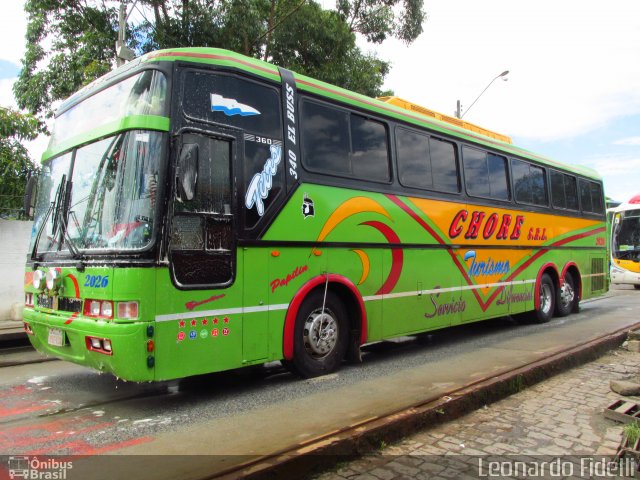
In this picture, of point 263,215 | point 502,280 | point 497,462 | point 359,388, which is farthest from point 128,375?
point 502,280

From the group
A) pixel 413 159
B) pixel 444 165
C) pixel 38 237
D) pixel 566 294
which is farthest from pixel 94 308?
pixel 566 294

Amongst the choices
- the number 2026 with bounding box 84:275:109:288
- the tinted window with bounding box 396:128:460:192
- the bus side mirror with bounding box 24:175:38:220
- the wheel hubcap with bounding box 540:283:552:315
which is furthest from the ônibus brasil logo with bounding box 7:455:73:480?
the wheel hubcap with bounding box 540:283:552:315

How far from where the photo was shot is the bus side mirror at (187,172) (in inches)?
173

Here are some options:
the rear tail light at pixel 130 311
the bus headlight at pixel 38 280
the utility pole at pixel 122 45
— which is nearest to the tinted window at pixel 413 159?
the rear tail light at pixel 130 311

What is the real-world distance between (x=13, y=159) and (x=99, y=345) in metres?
7.67

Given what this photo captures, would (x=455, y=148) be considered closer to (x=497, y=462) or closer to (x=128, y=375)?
(x=497, y=462)

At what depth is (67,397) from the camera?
504cm

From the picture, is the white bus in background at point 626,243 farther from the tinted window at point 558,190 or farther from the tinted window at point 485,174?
the tinted window at point 485,174

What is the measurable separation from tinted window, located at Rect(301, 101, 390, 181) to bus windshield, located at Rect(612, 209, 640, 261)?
17.6 meters

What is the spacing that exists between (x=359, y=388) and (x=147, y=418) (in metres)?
2.12

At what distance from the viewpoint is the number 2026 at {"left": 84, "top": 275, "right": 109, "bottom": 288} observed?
429 centimetres

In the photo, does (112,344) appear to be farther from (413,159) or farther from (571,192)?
(571,192)

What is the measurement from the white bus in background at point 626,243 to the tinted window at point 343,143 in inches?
684

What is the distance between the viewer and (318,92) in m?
5.85
